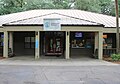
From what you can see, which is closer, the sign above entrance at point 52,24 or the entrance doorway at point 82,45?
the sign above entrance at point 52,24

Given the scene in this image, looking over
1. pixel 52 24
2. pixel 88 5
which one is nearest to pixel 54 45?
pixel 52 24

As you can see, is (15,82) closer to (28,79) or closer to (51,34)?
(28,79)

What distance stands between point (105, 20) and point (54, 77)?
20.8m

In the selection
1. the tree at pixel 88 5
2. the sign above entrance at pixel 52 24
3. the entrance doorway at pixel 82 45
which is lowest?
the entrance doorway at pixel 82 45

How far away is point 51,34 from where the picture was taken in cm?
3269

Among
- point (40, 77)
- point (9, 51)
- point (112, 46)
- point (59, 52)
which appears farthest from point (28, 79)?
point (112, 46)

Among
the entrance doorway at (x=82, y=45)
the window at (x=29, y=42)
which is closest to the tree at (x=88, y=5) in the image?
the entrance doorway at (x=82, y=45)

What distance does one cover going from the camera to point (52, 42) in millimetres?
32750

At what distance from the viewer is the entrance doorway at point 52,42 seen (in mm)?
32562

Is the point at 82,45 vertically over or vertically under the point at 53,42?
under

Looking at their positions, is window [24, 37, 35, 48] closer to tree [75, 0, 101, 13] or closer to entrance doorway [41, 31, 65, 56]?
entrance doorway [41, 31, 65, 56]

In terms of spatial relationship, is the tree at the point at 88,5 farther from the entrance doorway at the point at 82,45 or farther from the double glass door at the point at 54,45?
the double glass door at the point at 54,45

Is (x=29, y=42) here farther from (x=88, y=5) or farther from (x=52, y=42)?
(x=88, y=5)

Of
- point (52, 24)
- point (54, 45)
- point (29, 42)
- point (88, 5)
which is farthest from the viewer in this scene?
point (88, 5)
